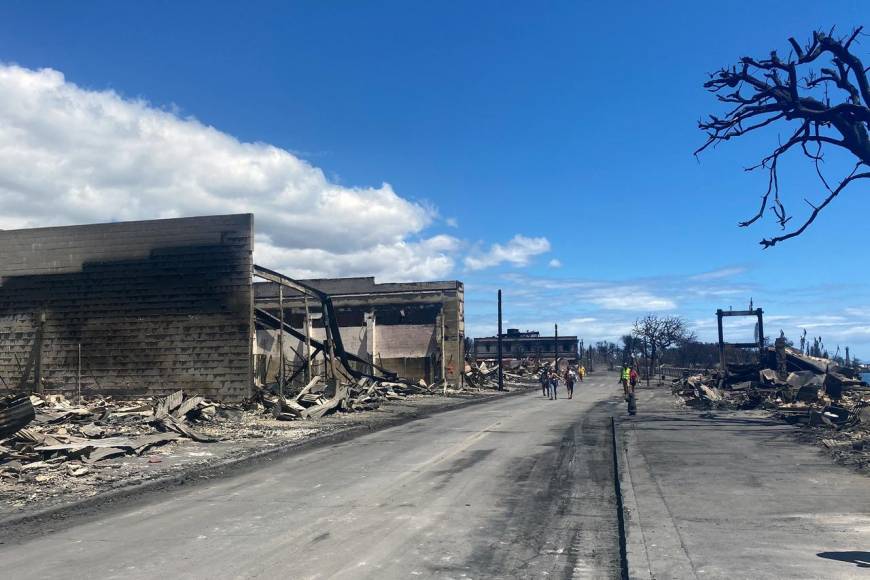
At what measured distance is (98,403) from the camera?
21.9 metres

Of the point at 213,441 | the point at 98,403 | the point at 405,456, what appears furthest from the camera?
the point at 98,403

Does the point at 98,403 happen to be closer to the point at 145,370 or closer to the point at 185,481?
the point at 145,370

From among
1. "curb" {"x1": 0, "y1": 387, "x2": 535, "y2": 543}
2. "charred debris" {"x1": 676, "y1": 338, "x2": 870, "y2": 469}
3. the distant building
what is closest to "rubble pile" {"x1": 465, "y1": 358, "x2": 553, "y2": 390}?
the distant building

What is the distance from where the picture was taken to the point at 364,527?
7004mm

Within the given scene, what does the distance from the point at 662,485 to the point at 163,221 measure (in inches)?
809

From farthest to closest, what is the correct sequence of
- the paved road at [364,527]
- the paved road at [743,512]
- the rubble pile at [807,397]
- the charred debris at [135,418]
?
the rubble pile at [807,397]
the charred debris at [135,418]
the paved road at [364,527]
the paved road at [743,512]

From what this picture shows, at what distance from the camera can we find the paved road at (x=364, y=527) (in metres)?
5.71

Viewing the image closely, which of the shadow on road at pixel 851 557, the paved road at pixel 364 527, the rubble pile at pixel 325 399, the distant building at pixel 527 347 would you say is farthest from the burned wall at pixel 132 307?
the distant building at pixel 527 347

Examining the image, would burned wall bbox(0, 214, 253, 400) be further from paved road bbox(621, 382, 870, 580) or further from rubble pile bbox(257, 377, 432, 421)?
paved road bbox(621, 382, 870, 580)

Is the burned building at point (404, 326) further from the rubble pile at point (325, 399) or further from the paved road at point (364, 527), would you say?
the paved road at point (364, 527)

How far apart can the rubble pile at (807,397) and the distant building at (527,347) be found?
63424 mm

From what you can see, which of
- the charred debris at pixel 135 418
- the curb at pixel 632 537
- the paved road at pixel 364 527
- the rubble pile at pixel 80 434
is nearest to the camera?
the curb at pixel 632 537

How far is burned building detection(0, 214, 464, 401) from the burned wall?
1.4 inches

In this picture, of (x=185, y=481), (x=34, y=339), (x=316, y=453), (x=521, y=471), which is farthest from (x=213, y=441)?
(x=34, y=339)
